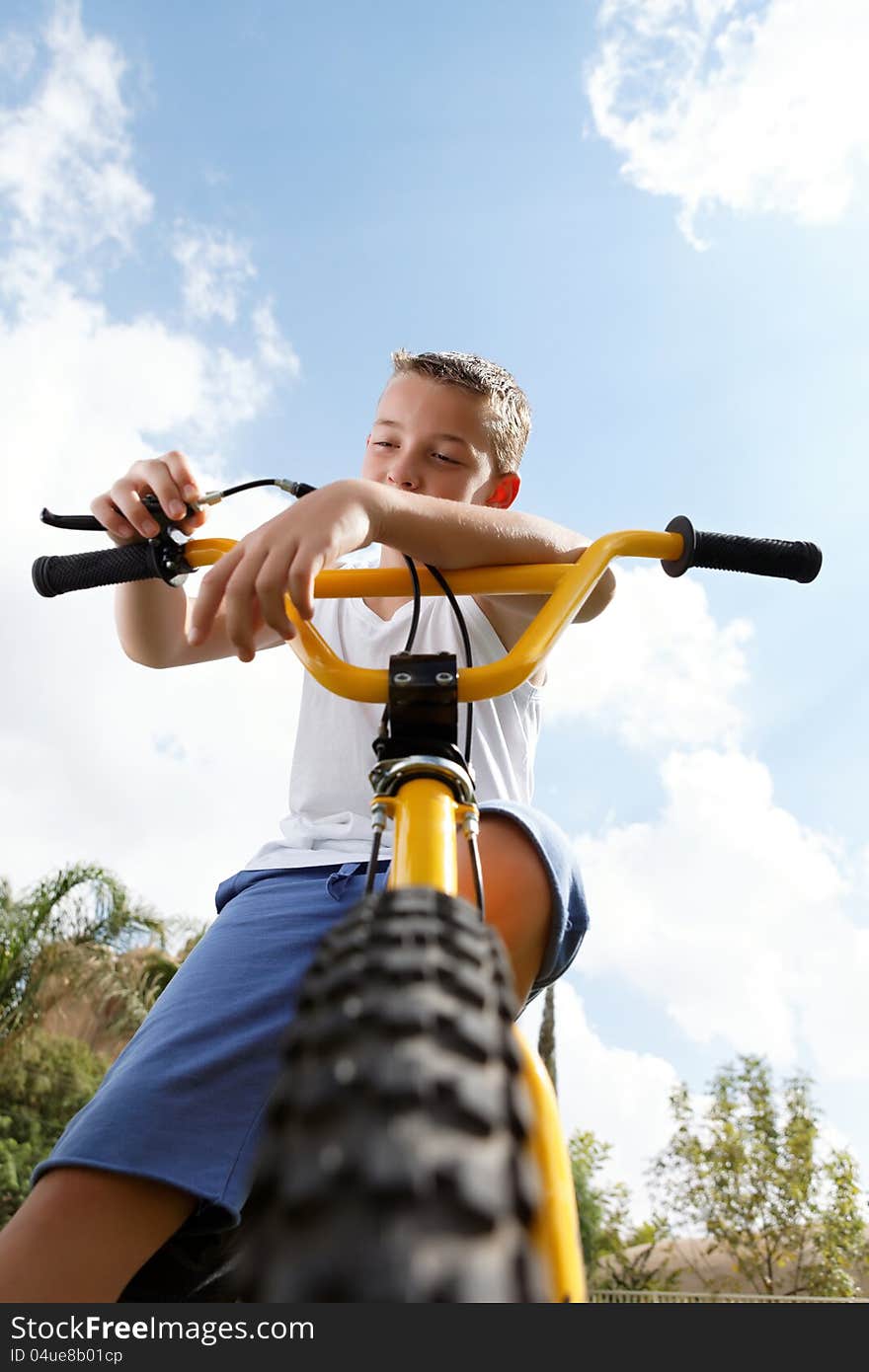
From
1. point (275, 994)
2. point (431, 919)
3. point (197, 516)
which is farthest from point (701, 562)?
point (431, 919)

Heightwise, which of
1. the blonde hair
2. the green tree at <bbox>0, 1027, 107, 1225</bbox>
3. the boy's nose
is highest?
the green tree at <bbox>0, 1027, 107, 1225</bbox>

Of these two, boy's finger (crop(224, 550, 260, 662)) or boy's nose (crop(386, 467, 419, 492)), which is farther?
boy's nose (crop(386, 467, 419, 492))

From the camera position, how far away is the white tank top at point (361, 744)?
2215mm

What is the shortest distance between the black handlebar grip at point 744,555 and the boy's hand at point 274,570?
29.8 inches

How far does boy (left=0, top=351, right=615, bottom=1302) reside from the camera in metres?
1.36

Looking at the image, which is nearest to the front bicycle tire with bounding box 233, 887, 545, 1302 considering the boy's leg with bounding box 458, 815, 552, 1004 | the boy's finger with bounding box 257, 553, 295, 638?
the boy's finger with bounding box 257, 553, 295, 638

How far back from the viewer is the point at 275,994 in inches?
69.6

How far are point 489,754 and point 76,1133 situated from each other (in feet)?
3.90

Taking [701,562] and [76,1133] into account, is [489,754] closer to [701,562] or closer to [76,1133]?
[701,562]

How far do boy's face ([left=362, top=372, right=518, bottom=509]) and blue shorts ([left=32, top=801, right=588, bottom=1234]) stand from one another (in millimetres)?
1101

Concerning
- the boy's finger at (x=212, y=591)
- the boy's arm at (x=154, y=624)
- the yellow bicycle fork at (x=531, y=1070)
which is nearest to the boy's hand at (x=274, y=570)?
the boy's finger at (x=212, y=591)

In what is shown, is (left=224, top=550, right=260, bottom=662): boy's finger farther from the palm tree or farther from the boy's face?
the palm tree

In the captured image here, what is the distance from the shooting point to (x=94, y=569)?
1.94 meters

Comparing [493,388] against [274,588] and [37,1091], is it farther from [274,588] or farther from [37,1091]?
[37,1091]
